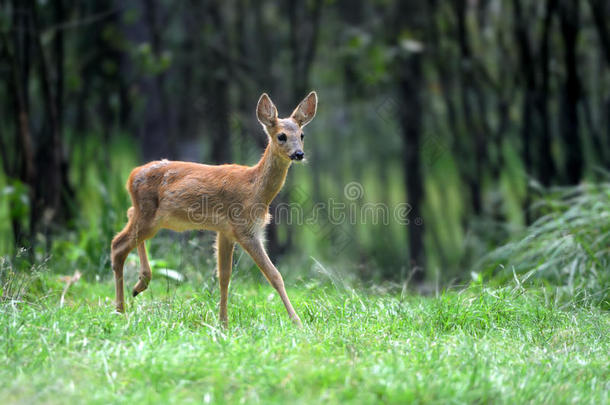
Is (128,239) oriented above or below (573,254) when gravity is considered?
above

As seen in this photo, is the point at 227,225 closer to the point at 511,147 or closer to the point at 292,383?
the point at 292,383

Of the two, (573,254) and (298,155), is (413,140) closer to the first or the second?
(573,254)

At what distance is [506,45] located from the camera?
34.2 feet

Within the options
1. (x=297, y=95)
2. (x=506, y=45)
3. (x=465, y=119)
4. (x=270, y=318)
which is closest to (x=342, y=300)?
(x=270, y=318)

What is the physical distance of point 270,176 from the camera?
5.06m

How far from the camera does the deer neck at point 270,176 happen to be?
16.5 feet

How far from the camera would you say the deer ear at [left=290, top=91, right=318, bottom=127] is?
5.23 metres

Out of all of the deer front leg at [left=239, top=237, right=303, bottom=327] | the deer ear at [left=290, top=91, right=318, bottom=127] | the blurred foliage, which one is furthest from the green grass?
the blurred foliage

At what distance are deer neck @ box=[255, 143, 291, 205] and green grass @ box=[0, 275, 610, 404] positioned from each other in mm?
749

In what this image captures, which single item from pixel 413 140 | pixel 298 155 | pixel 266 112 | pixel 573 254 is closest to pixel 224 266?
pixel 298 155

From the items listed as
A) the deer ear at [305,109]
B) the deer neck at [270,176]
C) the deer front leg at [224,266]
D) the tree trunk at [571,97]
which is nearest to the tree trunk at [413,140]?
the tree trunk at [571,97]

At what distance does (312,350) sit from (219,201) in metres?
1.42

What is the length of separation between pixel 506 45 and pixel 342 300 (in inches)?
257

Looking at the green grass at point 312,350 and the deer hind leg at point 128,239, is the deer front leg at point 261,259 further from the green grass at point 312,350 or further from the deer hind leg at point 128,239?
the deer hind leg at point 128,239
